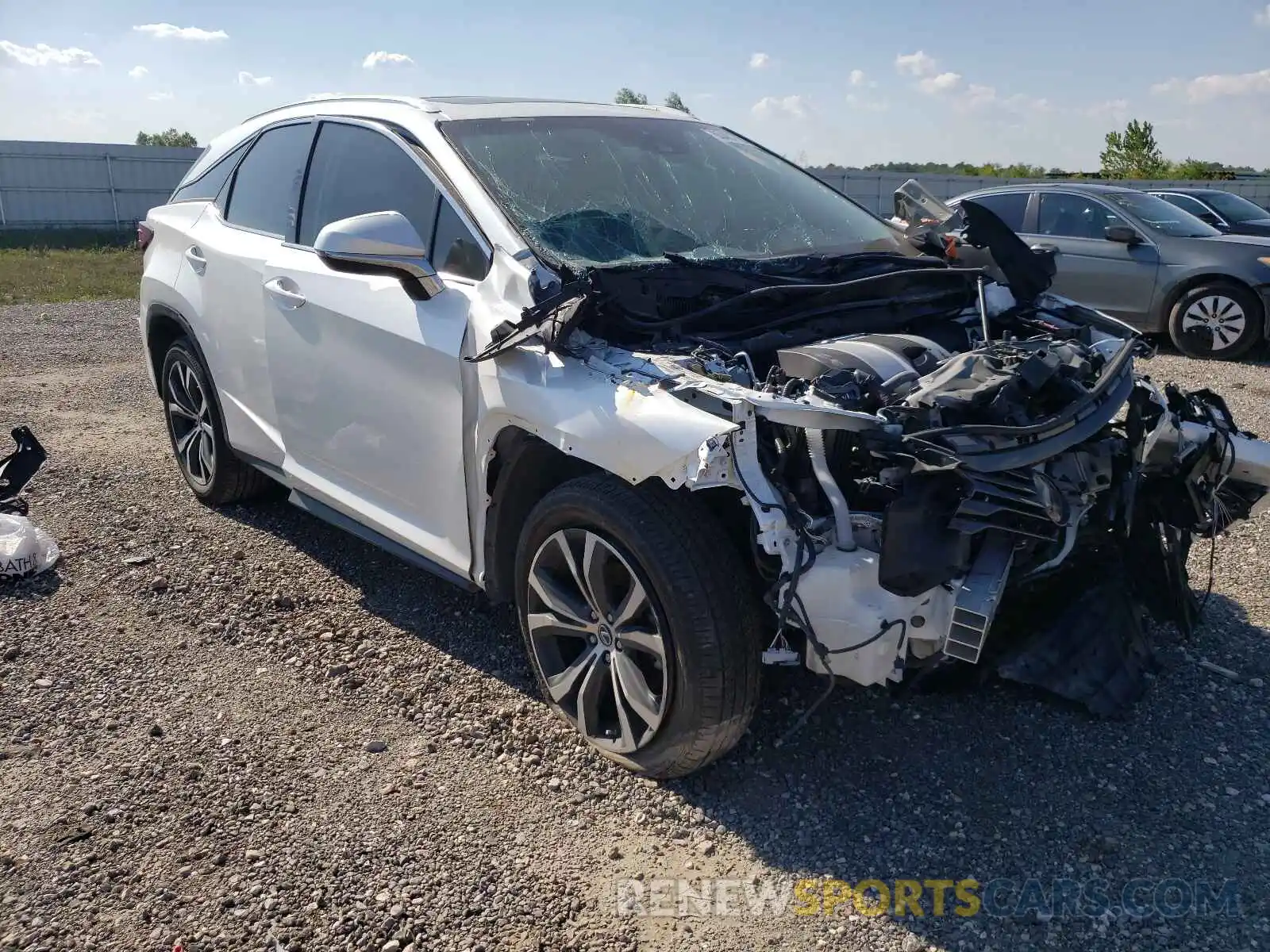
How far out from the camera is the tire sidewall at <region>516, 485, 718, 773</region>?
8.89ft

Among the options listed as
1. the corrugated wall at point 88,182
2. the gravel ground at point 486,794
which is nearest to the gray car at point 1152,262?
the gravel ground at point 486,794

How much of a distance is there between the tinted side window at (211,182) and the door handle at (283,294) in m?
1.08

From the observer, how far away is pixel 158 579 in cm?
452

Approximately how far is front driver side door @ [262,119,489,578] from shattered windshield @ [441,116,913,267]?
25cm

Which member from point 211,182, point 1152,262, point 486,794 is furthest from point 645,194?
point 1152,262

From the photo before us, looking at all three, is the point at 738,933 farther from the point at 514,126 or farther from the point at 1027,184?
the point at 1027,184

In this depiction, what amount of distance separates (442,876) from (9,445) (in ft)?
17.6

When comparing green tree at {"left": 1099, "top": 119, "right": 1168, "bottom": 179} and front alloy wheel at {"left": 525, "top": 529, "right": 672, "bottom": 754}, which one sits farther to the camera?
green tree at {"left": 1099, "top": 119, "right": 1168, "bottom": 179}

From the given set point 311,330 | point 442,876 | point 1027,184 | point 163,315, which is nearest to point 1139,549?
point 442,876

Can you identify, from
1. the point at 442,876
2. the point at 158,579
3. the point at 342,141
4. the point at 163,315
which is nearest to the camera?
the point at 442,876

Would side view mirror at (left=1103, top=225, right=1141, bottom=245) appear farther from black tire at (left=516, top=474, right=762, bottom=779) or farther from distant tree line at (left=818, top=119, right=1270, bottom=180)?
distant tree line at (left=818, top=119, right=1270, bottom=180)

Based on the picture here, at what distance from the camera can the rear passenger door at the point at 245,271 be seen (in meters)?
4.30

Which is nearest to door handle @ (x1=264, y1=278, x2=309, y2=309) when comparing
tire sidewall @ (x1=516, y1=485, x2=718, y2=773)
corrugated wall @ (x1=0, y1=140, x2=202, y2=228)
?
tire sidewall @ (x1=516, y1=485, x2=718, y2=773)

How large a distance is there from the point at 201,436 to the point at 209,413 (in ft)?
1.13
